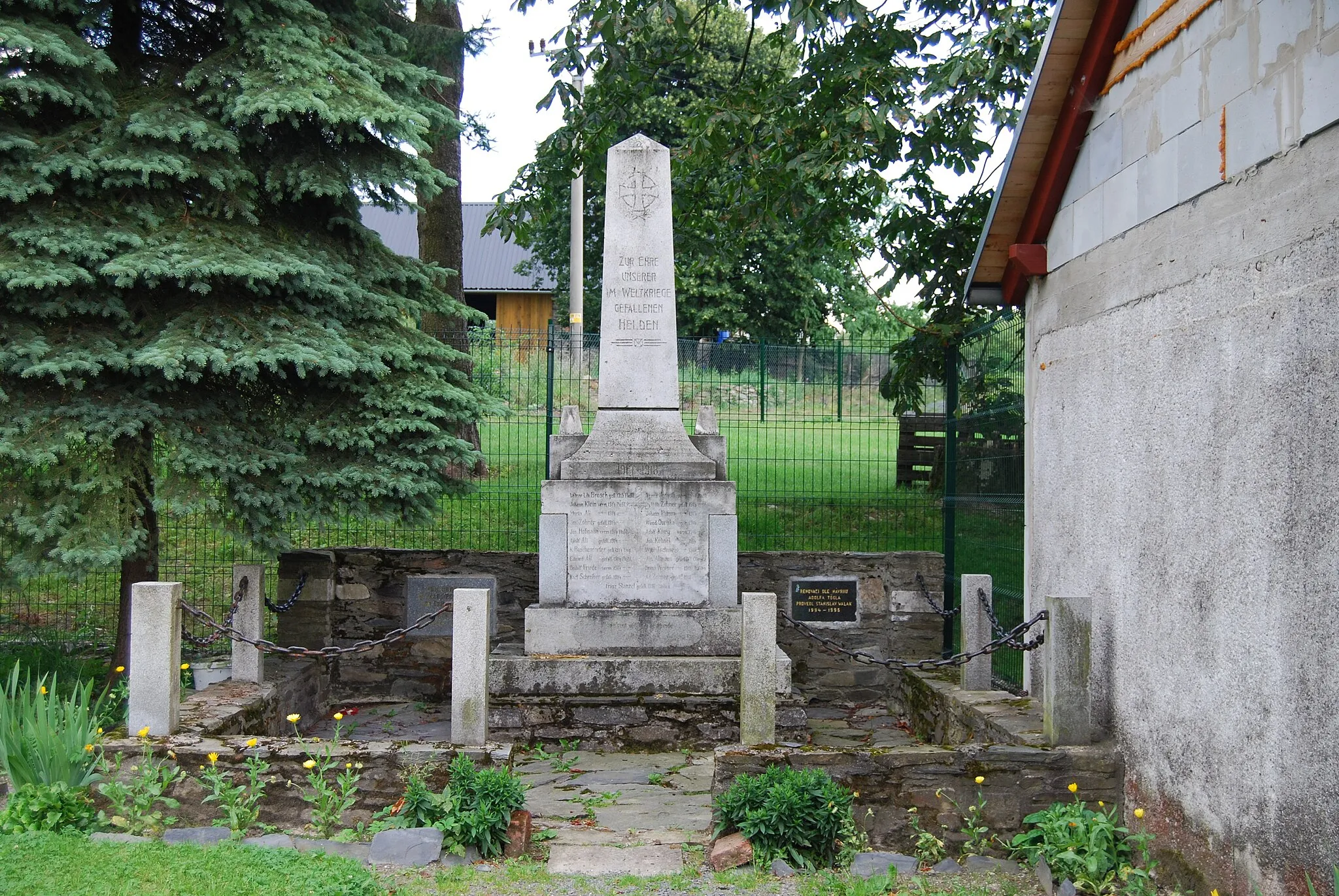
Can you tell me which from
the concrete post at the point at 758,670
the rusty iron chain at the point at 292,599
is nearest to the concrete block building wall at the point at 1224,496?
the concrete post at the point at 758,670

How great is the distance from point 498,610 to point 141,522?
3.15 metres

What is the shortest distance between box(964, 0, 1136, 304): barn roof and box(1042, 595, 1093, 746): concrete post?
2.33m

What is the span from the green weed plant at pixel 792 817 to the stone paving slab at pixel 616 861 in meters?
0.29

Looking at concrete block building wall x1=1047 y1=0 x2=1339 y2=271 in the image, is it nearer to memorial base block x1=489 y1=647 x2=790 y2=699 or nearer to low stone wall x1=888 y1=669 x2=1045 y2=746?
low stone wall x1=888 y1=669 x2=1045 y2=746

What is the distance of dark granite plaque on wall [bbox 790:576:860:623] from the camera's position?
10.2m

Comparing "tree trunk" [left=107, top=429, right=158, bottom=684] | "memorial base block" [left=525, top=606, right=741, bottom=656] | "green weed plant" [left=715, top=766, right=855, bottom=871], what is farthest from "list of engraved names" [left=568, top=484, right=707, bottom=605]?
"green weed plant" [left=715, top=766, right=855, bottom=871]

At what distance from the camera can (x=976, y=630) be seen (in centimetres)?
739

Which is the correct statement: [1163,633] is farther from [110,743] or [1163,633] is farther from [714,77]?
[714,77]

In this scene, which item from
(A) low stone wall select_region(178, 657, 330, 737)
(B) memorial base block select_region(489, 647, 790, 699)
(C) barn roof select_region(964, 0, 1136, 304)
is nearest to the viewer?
(C) barn roof select_region(964, 0, 1136, 304)

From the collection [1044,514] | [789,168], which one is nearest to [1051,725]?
[1044,514]

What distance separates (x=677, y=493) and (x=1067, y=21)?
426 cm

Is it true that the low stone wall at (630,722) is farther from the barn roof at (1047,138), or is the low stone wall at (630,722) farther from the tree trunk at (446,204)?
the tree trunk at (446,204)

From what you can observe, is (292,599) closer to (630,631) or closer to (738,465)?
(630,631)

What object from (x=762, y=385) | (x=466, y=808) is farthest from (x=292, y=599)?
(x=762, y=385)
